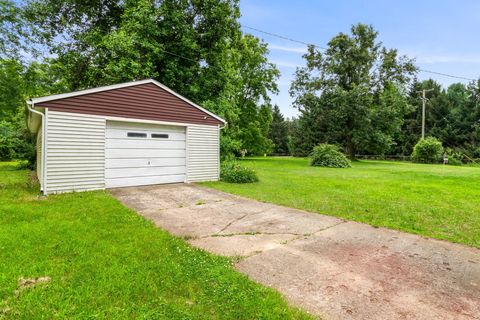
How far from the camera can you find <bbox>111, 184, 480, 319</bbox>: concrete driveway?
7.68 ft

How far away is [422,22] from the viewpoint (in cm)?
1343

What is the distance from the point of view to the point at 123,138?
8.02m

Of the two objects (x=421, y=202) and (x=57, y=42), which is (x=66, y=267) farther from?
(x=57, y=42)

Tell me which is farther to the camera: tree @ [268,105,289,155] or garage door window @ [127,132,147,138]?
tree @ [268,105,289,155]

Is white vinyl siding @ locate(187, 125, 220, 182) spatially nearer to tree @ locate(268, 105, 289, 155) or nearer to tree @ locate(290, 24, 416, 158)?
tree @ locate(290, 24, 416, 158)

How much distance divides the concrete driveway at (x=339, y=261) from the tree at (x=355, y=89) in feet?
71.1

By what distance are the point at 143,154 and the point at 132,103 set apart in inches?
60.5

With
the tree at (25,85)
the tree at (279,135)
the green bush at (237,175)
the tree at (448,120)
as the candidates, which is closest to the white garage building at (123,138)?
the green bush at (237,175)

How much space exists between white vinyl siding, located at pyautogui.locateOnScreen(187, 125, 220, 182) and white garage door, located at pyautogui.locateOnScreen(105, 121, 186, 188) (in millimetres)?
236

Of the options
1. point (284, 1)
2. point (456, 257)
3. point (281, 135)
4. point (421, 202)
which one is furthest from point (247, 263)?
point (281, 135)

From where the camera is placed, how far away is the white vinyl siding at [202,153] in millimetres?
9375

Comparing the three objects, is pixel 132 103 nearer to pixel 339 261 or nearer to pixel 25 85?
pixel 339 261

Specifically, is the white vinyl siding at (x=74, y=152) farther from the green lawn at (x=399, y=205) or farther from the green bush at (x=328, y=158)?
the green bush at (x=328, y=158)

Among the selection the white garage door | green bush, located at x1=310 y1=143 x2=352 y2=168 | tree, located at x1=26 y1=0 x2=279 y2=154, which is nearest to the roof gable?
the white garage door
